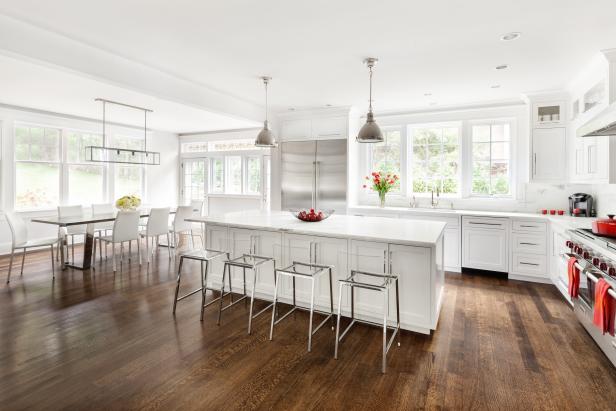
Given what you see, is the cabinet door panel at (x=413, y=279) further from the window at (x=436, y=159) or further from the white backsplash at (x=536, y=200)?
the window at (x=436, y=159)

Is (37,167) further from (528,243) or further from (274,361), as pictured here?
(528,243)

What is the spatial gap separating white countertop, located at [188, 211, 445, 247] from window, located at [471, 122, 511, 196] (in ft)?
8.71

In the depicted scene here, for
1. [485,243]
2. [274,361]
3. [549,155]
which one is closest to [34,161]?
[274,361]

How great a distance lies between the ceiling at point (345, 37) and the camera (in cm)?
265

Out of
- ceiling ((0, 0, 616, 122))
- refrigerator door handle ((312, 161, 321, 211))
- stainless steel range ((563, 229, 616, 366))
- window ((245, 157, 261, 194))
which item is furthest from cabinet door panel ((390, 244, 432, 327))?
window ((245, 157, 261, 194))

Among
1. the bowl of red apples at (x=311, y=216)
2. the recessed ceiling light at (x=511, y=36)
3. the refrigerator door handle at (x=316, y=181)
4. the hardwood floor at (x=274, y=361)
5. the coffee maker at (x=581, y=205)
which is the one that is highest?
the recessed ceiling light at (x=511, y=36)

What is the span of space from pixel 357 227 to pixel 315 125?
3.37 meters

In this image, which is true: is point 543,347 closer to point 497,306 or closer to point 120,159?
point 497,306

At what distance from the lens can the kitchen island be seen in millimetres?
2895

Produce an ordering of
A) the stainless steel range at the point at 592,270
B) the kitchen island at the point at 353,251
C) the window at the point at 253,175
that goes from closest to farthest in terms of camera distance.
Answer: the stainless steel range at the point at 592,270
the kitchen island at the point at 353,251
the window at the point at 253,175

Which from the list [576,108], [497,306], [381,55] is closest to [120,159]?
[381,55]

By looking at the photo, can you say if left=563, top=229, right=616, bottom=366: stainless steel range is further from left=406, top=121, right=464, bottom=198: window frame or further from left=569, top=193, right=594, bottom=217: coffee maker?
left=406, top=121, right=464, bottom=198: window frame

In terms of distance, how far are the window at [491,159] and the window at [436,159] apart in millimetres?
274

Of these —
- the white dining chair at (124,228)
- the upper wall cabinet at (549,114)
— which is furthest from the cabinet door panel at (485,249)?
the white dining chair at (124,228)
